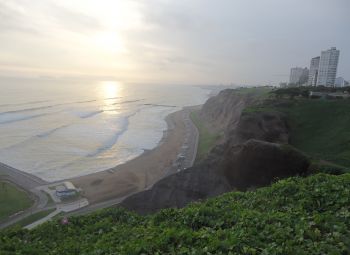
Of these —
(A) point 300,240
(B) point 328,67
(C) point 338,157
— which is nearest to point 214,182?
(C) point 338,157

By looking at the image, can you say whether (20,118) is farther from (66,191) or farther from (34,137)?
(66,191)

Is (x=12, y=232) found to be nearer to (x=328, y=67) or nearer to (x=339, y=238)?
(x=339, y=238)

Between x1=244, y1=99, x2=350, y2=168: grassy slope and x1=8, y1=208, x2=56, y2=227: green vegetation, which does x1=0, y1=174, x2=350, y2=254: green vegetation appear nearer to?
x1=244, y1=99, x2=350, y2=168: grassy slope

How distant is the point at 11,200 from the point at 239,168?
1760 cm

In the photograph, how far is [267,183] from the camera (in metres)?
18.2

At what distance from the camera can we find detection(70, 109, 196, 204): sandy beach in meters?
28.8

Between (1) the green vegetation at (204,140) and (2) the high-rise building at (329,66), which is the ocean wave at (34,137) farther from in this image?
(2) the high-rise building at (329,66)

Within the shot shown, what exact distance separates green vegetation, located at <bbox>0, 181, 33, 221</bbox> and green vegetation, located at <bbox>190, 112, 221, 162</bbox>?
18001 mm

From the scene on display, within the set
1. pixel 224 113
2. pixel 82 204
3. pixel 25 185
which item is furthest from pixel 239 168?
pixel 224 113

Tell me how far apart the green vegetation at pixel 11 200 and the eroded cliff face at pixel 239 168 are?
26.7ft

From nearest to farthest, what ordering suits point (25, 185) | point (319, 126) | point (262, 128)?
point (262, 128) < point (319, 126) < point (25, 185)

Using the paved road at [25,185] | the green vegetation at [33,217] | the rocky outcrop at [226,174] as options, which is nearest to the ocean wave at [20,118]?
the paved road at [25,185]

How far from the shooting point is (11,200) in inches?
1003

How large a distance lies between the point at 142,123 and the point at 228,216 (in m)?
64.2
